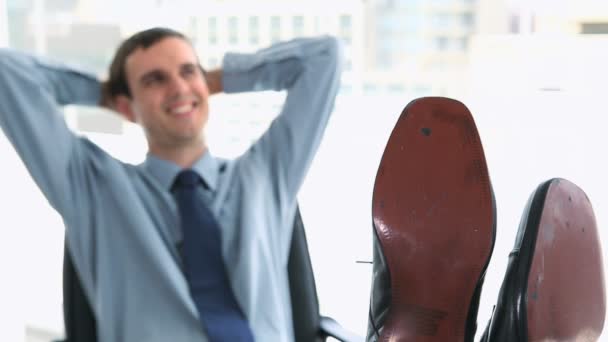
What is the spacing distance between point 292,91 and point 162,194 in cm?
31

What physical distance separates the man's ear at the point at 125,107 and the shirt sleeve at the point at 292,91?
0.19 metres

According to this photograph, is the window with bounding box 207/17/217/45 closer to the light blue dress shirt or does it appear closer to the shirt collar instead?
the light blue dress shirt

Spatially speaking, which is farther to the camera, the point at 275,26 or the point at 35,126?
the point at 275,26

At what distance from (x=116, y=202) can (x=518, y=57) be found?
50.6 inches

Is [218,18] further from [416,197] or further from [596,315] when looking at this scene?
[596,315]

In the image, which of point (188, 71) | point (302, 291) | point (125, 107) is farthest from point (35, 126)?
point (302, 291)

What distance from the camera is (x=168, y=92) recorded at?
1152mm

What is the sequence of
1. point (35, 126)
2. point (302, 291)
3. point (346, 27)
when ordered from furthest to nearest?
1. point (346, 27)
2. point (302, 291)
3. point (35, 126)

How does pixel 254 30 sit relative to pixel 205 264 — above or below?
above

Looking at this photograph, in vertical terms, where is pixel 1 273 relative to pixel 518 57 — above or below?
below

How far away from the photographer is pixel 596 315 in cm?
143

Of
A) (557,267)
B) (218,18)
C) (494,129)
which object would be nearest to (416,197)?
(557,267)

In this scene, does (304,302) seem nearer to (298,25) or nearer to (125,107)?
(125,107)

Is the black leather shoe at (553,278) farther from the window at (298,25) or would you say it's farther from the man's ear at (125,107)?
the window at (298,25)
